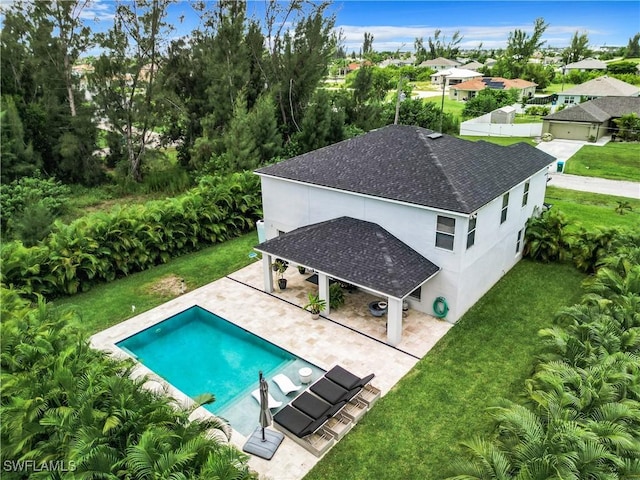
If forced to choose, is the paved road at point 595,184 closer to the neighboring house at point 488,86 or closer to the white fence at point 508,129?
the white fence at point 508,129

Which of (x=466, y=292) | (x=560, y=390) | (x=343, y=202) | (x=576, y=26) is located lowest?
(x=466, y=292)

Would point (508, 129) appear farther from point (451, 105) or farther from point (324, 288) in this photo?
point (324, 288)

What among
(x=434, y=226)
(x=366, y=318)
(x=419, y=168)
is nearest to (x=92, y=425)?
(x=366, y=318)

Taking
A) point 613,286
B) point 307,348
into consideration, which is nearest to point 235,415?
point 307,348

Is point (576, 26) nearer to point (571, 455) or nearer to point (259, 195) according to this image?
point (259, 195)

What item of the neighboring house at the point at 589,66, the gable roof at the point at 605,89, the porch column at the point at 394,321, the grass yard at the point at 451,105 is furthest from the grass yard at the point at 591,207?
the neighboring house at the point at 589,66

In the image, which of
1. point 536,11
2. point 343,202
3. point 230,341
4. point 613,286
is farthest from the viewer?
point 536,11

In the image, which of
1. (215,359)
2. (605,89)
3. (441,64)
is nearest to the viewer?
(215,359)
